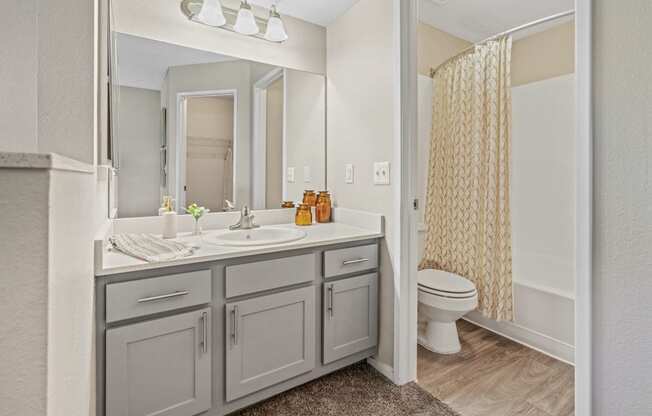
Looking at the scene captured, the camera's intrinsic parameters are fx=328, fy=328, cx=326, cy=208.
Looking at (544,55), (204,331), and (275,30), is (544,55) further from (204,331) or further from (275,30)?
(204,331)

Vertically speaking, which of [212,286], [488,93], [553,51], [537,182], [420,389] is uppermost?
[553,51]

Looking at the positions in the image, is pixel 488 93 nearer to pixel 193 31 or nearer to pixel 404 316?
pixel 404 316

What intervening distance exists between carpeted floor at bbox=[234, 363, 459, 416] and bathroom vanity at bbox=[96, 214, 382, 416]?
0.09 m

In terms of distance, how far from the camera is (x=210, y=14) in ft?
5.72

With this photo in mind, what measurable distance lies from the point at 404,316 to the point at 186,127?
1.60 m

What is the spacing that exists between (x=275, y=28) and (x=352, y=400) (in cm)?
211

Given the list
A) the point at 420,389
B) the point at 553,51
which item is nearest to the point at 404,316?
the point at 420,389

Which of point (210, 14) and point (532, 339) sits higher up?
point (210, 14)

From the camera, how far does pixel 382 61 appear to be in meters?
1.82

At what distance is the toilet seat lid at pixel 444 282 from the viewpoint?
2041mm

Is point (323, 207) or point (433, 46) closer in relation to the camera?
point (323, 207)

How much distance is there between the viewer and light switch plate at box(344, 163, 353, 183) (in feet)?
6.80
